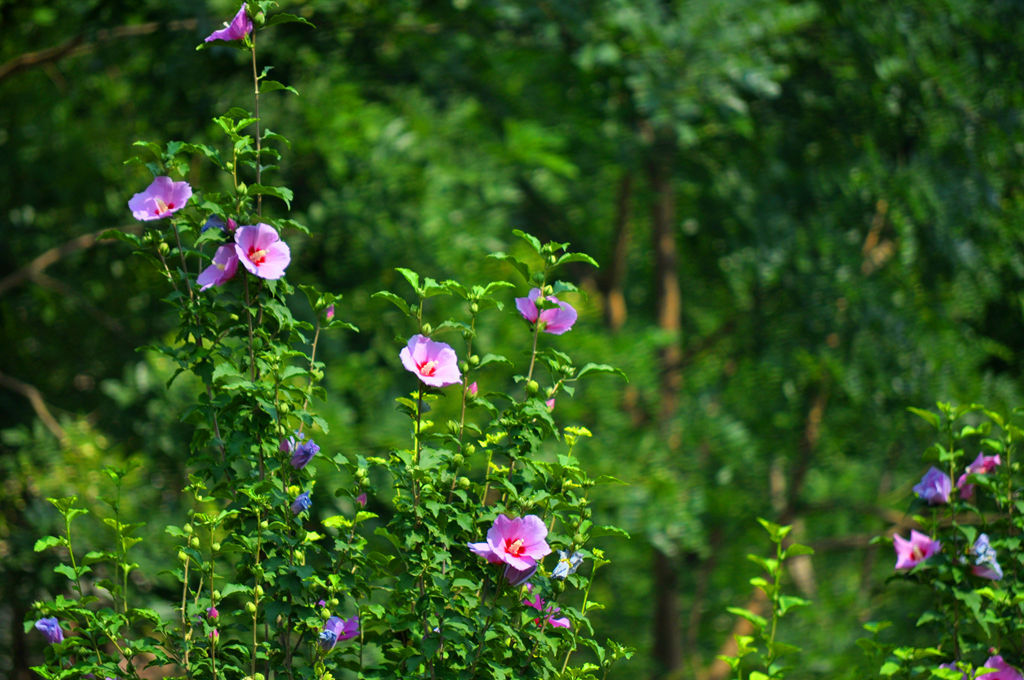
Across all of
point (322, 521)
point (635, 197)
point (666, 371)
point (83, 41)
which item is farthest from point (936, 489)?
point (635, 197)

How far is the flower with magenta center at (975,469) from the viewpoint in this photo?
6.13ft

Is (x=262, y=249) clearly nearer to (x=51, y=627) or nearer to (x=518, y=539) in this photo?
(x=518, y=539)

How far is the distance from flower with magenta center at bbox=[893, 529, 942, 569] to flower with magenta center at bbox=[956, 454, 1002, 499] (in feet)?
0.37

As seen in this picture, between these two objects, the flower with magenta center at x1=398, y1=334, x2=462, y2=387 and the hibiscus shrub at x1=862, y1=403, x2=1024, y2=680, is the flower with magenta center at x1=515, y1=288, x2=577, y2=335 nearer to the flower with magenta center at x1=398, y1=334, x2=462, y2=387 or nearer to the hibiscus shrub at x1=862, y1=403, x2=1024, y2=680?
the flower with magenta center at x1=398, y1=334, x2=462, y2=387

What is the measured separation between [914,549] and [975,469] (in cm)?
20

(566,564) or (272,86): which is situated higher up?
(272,86)

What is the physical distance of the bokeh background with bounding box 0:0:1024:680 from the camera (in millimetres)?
4242

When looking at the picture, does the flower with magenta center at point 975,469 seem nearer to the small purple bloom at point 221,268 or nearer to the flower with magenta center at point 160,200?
the small purple bloom at point 221,268

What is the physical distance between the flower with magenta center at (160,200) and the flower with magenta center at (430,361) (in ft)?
1.37

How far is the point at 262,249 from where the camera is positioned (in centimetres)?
152

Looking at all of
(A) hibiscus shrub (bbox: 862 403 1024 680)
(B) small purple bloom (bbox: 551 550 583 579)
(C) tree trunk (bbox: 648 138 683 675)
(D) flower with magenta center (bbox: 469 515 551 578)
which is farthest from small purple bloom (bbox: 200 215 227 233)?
(C) tree trunk (bbox: 648 138 683 675)

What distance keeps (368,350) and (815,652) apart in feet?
10.1

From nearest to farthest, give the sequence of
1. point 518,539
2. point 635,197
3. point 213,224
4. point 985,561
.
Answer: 1. point 518,539
2. point 213,224
3. point 985,561
4. point 635,197

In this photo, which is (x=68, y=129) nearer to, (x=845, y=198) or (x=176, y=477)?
(x=176, y=477)
